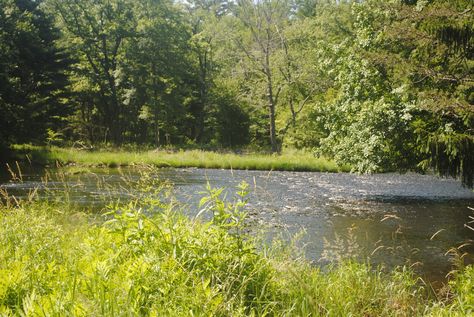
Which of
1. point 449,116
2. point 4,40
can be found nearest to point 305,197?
point 449,116

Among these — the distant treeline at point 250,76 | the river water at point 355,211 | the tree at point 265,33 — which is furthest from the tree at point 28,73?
the tree at point 265,33

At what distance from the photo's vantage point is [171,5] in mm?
46031

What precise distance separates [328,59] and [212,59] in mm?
30221

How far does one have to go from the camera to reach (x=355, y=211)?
1420 centimetres

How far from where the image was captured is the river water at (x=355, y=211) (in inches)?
335

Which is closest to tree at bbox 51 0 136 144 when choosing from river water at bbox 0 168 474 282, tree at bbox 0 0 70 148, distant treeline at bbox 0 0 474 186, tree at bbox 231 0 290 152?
distant treeline at bbox 0 0 474 186

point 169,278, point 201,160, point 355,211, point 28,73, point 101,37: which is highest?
point 101,37

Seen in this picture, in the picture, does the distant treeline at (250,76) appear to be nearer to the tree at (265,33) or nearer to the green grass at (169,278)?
the tree at (265,33)

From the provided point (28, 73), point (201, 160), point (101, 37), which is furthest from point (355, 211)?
point (101, 37)

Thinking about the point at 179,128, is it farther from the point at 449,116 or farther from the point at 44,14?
the point at 449,116

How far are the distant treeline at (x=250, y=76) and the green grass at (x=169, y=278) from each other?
7.41 m

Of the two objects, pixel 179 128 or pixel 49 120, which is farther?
pixel 179 128

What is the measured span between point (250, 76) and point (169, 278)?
41.3 m

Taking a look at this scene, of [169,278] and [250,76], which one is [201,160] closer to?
[250,76]
